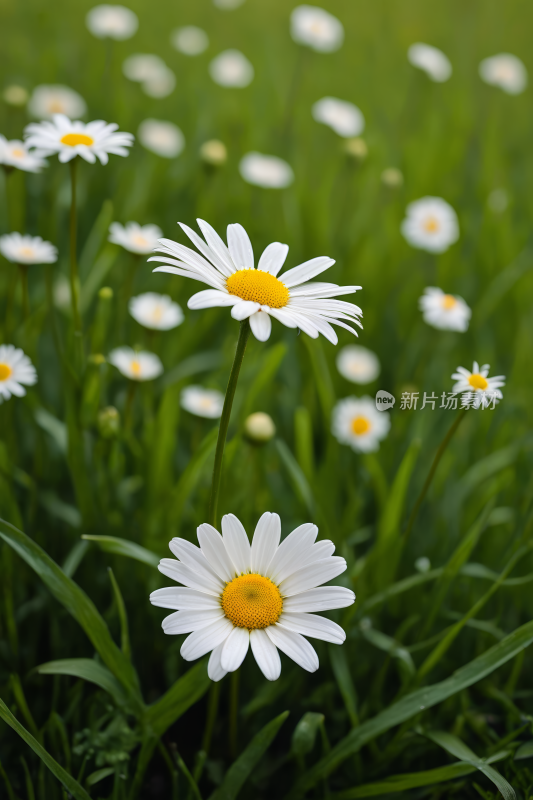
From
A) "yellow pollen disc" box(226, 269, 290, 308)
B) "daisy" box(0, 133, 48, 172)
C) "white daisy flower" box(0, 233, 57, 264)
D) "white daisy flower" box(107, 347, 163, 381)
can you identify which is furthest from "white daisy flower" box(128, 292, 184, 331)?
"yellow pollen disc" box(226, 269, 290, 308)

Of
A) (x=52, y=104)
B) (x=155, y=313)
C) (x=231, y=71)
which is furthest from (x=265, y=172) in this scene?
(x=155, y=313)

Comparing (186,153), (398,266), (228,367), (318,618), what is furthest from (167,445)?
(186,153)

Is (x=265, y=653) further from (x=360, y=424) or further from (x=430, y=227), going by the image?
(x=430, y=227)

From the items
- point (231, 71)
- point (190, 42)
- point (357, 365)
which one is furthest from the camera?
point (190, 42)

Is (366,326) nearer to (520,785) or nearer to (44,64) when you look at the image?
(520,785)

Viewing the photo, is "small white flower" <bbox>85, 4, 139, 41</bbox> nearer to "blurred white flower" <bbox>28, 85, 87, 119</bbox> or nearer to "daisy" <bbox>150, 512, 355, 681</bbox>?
"blurred white flower" <bbox>28, 85, 87, 119</bbox>

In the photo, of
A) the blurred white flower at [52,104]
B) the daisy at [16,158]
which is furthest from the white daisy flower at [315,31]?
the daisy at [16,158]
